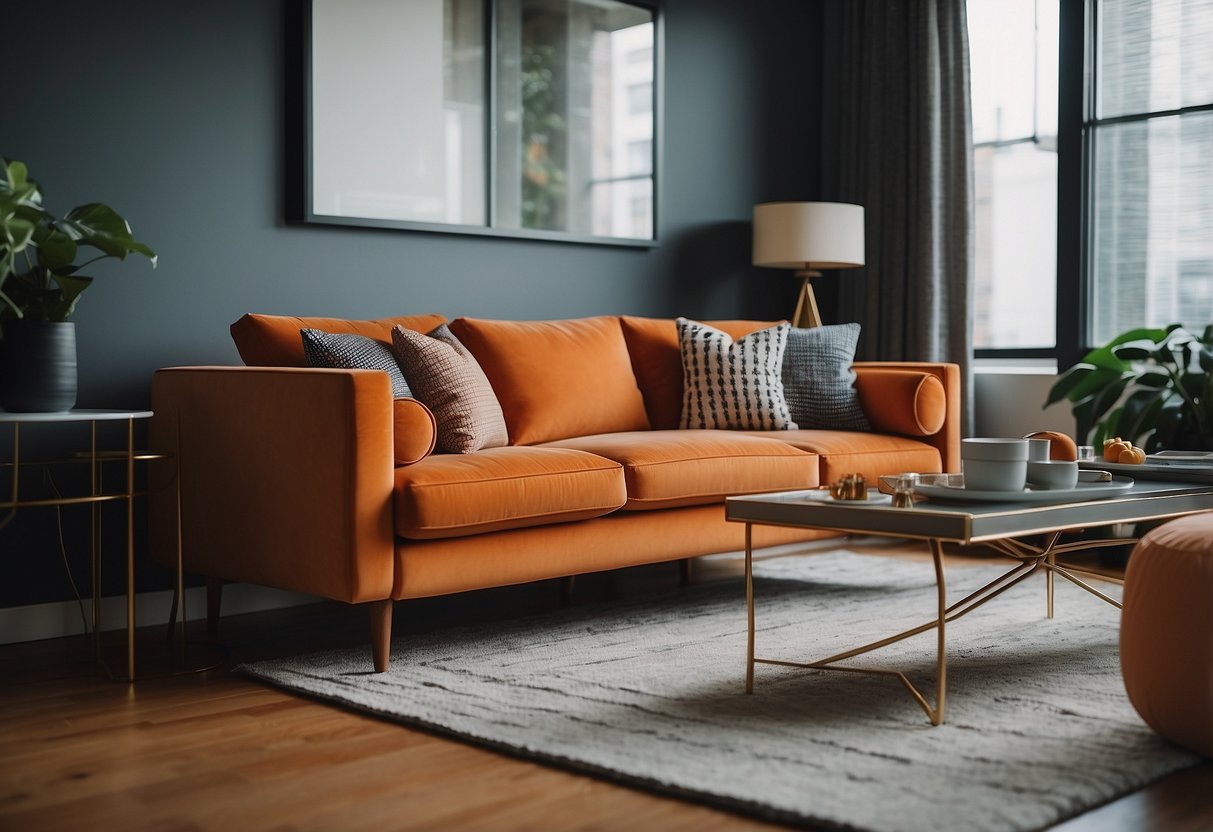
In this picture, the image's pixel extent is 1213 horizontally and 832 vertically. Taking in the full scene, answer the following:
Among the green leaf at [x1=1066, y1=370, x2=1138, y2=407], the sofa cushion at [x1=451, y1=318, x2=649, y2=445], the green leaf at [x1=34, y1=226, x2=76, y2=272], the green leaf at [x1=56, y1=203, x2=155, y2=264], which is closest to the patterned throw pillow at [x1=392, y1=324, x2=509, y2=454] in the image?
the sofa cushion at [x1=451, y1=318, x2=649, y2=445]

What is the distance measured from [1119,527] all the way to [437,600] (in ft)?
8.51

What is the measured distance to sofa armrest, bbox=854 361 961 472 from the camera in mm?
4195

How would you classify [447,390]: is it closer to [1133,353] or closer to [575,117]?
[575,117]

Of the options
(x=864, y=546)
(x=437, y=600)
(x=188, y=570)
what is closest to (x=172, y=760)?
(x=188, y=570)

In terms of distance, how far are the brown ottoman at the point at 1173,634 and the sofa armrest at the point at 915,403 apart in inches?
72.7

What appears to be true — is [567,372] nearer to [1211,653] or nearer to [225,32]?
[225,32]

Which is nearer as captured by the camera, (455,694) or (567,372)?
(455,694)

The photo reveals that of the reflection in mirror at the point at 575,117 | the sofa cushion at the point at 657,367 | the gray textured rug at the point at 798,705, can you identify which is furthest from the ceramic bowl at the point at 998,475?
the reflection in mirror at the point at 575,117

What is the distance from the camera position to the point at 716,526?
144 inches

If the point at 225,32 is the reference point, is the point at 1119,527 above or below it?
below

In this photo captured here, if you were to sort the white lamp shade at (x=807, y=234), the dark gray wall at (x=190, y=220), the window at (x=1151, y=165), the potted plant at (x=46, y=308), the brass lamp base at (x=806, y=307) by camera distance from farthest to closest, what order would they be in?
the brass lamp base at (x=806, y=307) → the white lamp shade at (x=807, y=234) → the window at (x=1151, y=165) → the dark gray wall at (x=190, y=220) → the potted plant at (x=46, y=308)

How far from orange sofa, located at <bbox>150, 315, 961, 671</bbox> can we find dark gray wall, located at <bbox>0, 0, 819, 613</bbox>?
0.30 m

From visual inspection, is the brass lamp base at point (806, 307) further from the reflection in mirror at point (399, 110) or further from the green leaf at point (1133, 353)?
the reflection in mirror at point (399, 110)

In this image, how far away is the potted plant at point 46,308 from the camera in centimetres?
285
